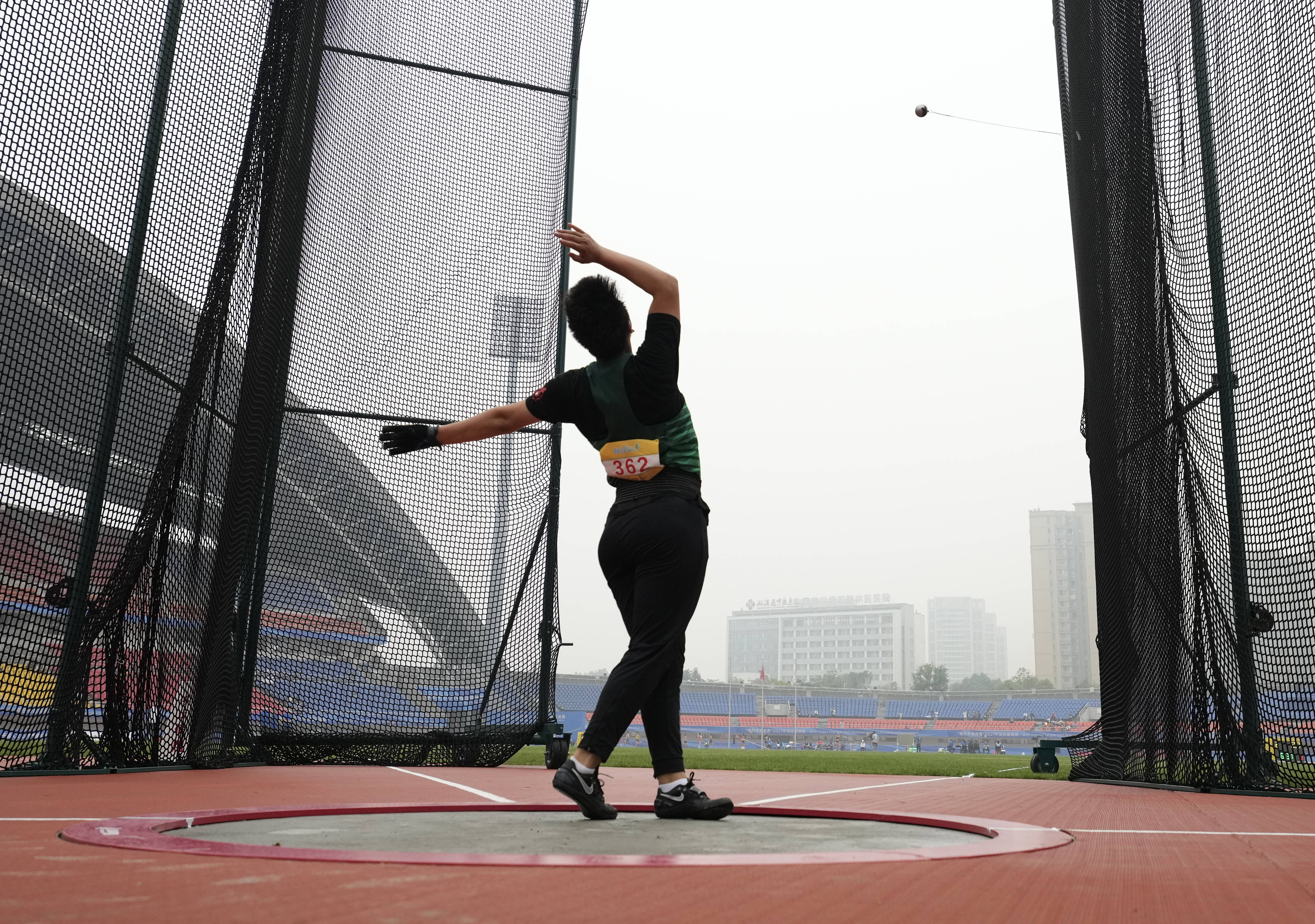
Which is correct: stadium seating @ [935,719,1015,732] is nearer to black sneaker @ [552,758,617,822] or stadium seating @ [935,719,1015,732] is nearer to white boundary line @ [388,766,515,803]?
white boundary line @ [388,766,515,803]

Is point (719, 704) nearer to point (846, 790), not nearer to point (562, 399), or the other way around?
point (846, 790)

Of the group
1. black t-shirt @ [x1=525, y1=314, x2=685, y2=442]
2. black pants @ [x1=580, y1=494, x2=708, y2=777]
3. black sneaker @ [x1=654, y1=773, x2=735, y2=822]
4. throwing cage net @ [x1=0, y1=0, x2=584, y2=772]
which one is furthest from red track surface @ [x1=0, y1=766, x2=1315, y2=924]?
throwing cage net @ [x1=0, y1=0, x2=584, y2=772]

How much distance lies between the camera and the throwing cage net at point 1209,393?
197 inches

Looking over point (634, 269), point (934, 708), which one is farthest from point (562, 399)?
point (934, 708)

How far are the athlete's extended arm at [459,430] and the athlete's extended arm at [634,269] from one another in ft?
1.62

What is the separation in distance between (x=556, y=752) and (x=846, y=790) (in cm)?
244

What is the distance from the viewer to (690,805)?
3.03m

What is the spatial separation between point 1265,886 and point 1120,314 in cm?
551

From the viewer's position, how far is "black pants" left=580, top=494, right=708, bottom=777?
9.82 ft

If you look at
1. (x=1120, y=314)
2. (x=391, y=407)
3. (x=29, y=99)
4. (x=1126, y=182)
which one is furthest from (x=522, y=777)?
(x=1126, y=182)

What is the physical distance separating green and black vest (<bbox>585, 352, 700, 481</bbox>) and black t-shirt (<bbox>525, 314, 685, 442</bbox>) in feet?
0.07

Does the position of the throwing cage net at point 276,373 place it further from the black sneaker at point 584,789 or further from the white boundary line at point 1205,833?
the white boundary line at point 1205,833

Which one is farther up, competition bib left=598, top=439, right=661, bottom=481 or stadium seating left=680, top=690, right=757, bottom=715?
competition bib left=598, top=439, right=661, bottom=481

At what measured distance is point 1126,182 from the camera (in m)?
6.48
